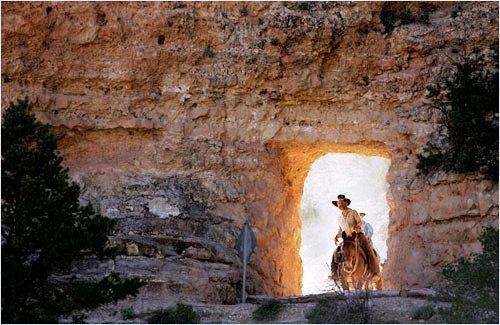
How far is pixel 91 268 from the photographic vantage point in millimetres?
14836

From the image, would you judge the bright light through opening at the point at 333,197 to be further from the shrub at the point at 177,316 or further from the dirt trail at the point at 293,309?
the shrub at the point at 177,316

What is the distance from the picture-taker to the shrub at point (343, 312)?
494 inches

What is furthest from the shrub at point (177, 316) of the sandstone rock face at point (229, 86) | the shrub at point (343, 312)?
the sandstone rock face at point (229, 86)

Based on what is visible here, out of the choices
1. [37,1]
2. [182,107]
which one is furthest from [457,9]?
[37,1]

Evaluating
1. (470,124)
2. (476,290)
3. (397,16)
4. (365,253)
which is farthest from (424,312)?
(397,16)

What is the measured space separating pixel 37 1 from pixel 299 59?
196 inches

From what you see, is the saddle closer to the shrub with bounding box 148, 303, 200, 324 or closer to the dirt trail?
the dirt trail

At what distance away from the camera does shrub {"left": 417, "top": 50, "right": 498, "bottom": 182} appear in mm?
15008

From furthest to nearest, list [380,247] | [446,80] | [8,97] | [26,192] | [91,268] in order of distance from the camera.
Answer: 1. [380,247]
2. [8,97]
3. [446,80]
4. [91,268]
5. [26,192]

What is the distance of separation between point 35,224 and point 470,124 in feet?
24.1

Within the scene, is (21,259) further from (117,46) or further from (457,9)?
(457,9)

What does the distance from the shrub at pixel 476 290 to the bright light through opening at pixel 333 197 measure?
22.0 meters

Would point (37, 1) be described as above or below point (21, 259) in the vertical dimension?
above

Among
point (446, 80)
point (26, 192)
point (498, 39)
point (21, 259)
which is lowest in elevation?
point (21, 259)
